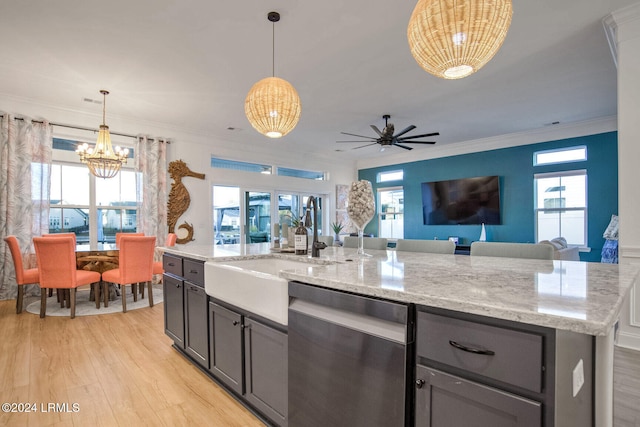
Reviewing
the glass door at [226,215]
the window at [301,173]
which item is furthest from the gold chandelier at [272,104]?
the window at [301,173]

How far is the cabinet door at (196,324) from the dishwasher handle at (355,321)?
1.10 meters

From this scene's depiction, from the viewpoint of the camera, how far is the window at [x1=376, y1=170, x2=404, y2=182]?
28.1 ft

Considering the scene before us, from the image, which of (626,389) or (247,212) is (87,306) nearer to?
(247,212)

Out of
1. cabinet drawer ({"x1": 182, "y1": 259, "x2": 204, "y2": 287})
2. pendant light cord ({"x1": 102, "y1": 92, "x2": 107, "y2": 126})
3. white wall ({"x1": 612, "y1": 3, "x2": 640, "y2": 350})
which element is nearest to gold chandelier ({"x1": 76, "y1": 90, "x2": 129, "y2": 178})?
pendant light cord ({"x1": 102, "y1": 92, "x2": 107, "y2": 126})

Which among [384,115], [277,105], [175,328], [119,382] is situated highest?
[384,115]

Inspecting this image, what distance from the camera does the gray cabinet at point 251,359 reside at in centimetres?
160

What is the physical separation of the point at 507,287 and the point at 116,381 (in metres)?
2.60

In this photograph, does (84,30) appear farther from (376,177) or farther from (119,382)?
(376,177)

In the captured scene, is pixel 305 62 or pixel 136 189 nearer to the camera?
pixel 305 62

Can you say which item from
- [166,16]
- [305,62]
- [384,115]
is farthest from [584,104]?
[166,16]

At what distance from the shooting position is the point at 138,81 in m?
4.05

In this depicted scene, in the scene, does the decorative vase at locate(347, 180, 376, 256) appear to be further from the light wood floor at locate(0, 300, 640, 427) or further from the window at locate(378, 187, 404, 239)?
the window at locate(378, 187, 404, 239)

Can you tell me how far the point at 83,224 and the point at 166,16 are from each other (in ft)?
13.6

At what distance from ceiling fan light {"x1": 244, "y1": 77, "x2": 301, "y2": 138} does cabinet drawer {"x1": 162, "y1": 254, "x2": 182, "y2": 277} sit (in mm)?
1330
